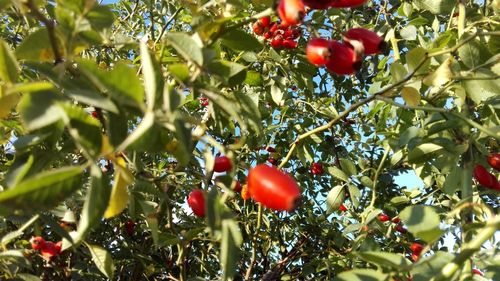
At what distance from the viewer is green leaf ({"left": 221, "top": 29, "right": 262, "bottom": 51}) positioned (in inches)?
47.9

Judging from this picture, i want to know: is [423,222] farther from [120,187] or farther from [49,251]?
[49,251]

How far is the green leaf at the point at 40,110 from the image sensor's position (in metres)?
0.74

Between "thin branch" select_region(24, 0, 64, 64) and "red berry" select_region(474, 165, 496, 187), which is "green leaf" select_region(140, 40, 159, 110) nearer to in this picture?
"thin branch" select_region(24, 0, 64, 64)

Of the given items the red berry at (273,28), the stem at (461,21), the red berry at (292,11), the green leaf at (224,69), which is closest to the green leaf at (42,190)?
the green leaf at (224,69)

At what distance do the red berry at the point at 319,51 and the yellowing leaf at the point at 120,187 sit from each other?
475 mm

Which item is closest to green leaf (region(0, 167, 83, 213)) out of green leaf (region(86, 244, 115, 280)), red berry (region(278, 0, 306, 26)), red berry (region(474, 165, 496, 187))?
red berry (region(278, 0, 306, 26))

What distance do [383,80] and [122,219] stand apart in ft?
5.81

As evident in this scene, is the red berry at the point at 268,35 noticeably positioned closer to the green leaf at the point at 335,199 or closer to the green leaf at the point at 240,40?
the green leaf at the point at 335,199

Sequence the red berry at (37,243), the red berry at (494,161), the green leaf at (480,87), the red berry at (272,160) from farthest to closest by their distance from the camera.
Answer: the red berry at (272,160) < the red berry at (37,243) < the red berry at (494,161) < the green leaf at (480,87)

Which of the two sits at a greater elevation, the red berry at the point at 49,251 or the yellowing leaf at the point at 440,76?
the yellowing leaf at the point at 440,76

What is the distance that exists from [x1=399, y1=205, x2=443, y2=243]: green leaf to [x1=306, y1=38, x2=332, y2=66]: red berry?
372 millimetres

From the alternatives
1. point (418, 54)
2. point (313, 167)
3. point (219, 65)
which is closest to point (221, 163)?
point (219, 65)

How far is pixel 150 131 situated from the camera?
806 millimetres

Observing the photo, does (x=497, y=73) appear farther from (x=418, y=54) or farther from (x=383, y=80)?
(x=383, y=80)
